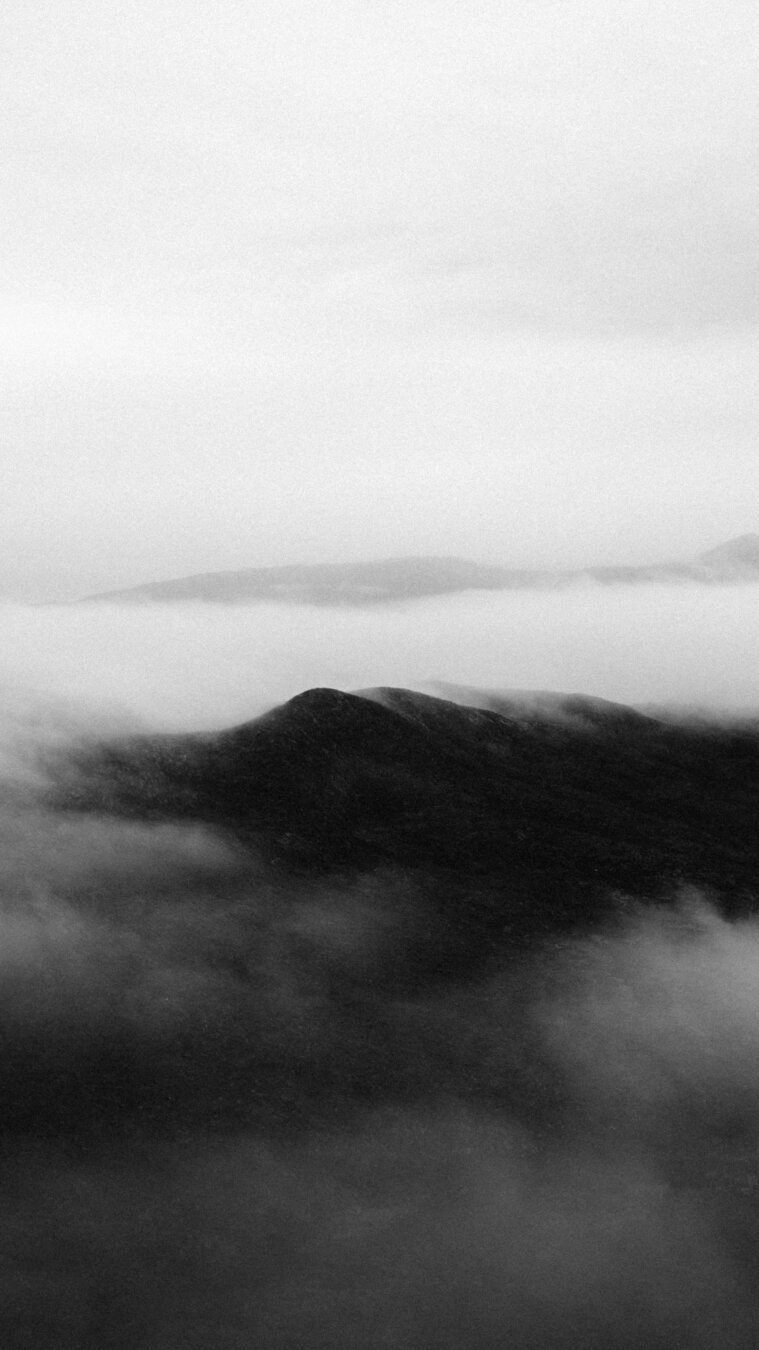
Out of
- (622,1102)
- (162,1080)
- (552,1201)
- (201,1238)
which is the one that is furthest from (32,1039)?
(622,1102)

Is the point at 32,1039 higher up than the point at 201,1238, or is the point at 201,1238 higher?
the point at 32,1039

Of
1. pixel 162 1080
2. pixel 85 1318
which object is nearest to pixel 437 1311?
pixel 85 1318

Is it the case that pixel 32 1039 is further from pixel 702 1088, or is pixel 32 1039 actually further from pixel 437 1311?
pixel 702 1088

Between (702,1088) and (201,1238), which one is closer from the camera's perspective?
(201,1238)

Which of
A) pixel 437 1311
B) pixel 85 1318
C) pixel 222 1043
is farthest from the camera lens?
pixel 222 1043

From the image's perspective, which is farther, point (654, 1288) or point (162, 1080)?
point (162, 1080)

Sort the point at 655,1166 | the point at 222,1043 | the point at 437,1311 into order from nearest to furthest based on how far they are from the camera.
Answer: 1. the point at 437,1311
2. the point at 655,1166
3. the point at 222,1043

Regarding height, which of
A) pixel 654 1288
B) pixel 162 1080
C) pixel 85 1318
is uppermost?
pixel 162 1080

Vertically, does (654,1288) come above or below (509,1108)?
below

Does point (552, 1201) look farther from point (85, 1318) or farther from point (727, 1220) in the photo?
point (85, 1318)
